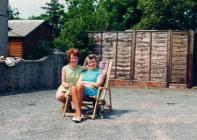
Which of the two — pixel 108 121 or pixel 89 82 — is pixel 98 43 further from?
pixel 108 121

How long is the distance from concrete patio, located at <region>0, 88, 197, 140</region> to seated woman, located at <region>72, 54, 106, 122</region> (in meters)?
0.46

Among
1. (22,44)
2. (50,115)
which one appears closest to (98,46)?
(50,115)

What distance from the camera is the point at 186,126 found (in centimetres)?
895

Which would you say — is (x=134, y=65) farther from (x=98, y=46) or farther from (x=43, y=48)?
(x=43, y=48)

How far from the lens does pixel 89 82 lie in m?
→ 10.2

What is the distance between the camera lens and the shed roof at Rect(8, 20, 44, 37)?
35250mm

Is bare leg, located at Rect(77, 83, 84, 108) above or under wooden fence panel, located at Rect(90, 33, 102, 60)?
under

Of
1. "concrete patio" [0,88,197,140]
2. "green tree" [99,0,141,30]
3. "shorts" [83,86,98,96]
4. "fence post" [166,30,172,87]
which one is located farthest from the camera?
"green tree" [99,0,141,30]

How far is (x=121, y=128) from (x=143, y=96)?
652cm

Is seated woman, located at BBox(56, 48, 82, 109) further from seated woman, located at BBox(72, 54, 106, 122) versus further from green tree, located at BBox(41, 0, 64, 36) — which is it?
green tree, located at BBox(41, 0, 64, 36)

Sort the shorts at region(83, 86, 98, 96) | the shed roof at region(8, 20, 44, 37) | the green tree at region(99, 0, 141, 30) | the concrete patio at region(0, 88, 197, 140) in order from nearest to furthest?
→ the concrete patio at region(0, 88, 197, 140) → the shorts at region(83, 86, 98, 96) → the green tree at region(99, 0, 141, 30) → the shed roof at region(8, 20, 44, 37)

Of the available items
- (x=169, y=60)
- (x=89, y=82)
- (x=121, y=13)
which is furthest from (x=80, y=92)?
(x=121, y=13)

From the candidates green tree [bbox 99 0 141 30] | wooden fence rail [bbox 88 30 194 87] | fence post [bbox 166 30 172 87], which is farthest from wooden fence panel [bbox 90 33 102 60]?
green tree [bbox 99 0 141 30]

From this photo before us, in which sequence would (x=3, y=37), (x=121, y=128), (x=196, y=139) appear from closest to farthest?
(x=196, y=139) < (x=121, y=128) < (x=3, y=37)
